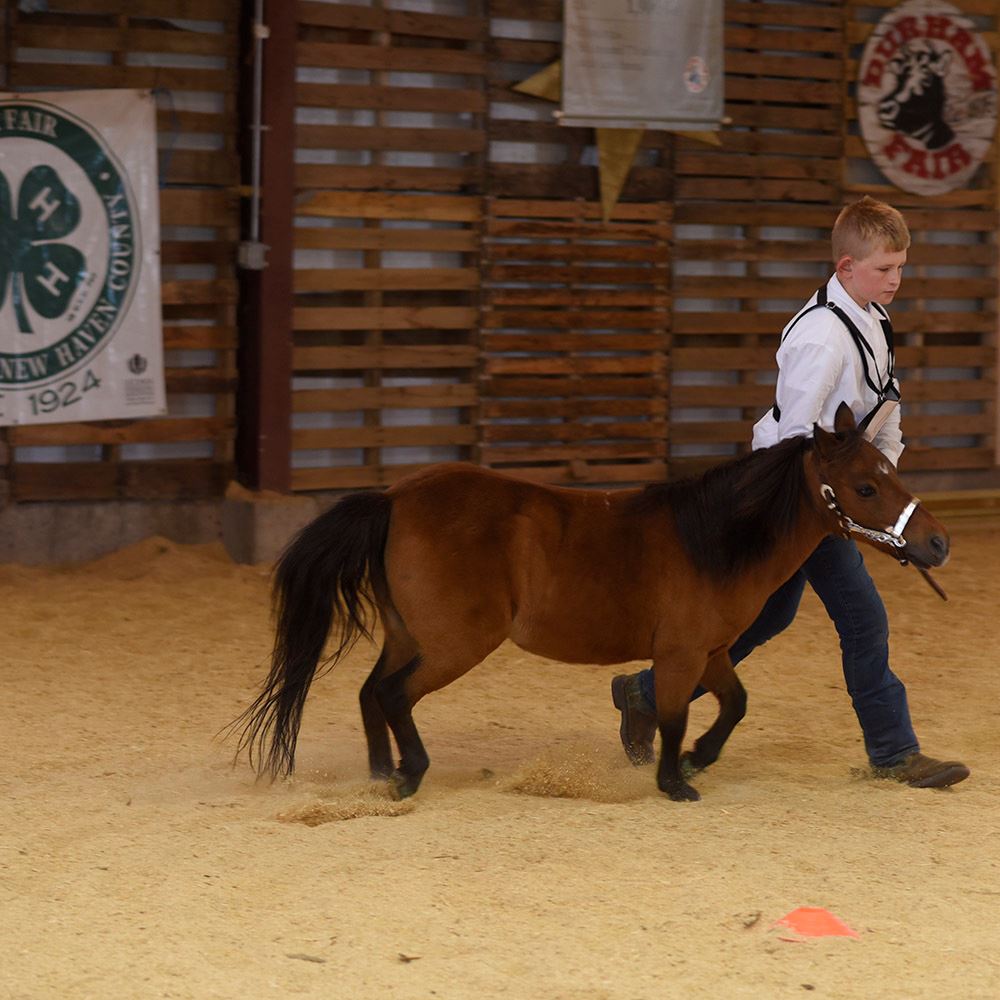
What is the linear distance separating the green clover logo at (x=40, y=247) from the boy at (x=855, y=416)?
4533 mm

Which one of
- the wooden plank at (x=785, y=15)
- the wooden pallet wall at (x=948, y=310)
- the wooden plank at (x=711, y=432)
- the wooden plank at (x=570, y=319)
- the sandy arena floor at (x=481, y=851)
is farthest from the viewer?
the wooden pallet wall at (x=948, y=310)

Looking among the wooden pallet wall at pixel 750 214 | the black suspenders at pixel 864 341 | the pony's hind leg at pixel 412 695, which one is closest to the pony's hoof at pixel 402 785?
the pony's hind leg at pixel 412 695

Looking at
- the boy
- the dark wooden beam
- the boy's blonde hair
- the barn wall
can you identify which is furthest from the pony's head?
the barn wall

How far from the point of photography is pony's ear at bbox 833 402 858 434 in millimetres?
4289

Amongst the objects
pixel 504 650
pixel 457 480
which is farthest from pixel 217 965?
pixel 504 650

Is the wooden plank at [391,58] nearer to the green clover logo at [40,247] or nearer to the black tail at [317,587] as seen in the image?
the green clover logo at [40,247]

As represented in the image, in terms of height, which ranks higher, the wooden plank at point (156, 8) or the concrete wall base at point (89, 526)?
the wooden plank at point (156, 8)

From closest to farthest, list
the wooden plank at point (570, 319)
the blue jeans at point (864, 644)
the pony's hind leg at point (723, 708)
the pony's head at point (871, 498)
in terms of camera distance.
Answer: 1. the pony's head at point (871, 498)
2. the blue jeans at point (864, 644)
3. the pony's hind leg at point (723, 708)
4. the wooden plank at point (570, 319)

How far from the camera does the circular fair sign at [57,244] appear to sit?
7.92m

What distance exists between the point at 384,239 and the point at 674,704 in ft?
16.0

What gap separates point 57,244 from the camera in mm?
8047

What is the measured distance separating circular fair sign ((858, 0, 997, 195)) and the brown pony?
6.18 metres

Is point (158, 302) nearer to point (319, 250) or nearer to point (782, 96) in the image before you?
point (319, 250)

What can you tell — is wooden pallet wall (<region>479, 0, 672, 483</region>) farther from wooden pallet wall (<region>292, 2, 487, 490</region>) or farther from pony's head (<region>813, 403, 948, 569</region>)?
pony's head (<region>813, 403, 948, 569</region>)
